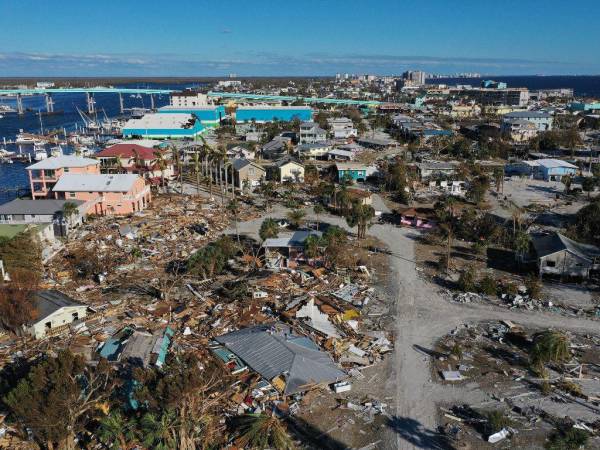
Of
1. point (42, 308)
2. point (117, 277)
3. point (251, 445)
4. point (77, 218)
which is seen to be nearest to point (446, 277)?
point (251, 445)

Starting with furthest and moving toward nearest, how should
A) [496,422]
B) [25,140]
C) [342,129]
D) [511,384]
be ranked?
1. [342,129]
2. [25,140]
3. [511,384]
4. [496,422]

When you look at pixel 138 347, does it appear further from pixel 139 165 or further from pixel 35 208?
pixel 139 165

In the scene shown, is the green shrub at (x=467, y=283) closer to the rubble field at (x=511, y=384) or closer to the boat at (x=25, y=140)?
the rubble field at (x=511, y=384)

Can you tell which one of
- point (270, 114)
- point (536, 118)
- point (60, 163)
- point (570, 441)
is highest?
point (536, 118)

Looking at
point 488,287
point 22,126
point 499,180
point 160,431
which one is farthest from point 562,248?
point 22,126

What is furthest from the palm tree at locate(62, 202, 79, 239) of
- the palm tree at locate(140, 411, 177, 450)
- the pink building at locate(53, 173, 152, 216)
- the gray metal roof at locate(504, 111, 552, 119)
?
the gray metal roof at locate(504, 111, 552, 119)

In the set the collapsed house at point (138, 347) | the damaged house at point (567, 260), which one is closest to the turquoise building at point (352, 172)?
the damaged house at point (567, 260)

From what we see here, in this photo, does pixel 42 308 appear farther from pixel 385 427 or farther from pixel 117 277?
pixel 385 427
